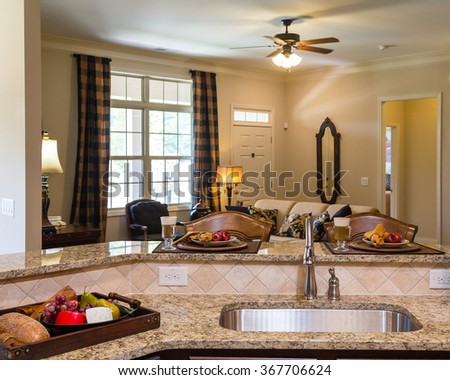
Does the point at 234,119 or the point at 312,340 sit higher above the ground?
the point at 234,119

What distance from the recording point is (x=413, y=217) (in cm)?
890

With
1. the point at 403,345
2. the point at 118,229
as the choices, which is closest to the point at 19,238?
the point at 403,345

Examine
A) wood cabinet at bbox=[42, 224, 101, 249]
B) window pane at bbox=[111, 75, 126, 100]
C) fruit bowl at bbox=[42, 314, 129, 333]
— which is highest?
window pane at bbox=[111, 75, 126, 100]

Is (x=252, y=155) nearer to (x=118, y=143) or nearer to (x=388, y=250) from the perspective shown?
(x=118, y=143)

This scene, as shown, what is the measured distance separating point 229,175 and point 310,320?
18.1 ft

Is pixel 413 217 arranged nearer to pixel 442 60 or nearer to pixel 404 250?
pixel 442 60

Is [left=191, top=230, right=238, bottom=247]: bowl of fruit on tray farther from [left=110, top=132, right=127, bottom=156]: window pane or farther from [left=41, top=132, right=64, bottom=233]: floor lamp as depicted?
[left=110, top=132, right=127, bottom=156]: window pane

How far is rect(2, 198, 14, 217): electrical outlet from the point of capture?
11.7 ft

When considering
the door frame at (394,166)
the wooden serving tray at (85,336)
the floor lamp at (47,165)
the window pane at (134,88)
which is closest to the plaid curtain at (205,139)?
the window pane at (134,88)

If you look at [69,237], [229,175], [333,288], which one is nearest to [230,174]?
[229,175]

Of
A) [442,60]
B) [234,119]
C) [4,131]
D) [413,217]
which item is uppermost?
[442,60]

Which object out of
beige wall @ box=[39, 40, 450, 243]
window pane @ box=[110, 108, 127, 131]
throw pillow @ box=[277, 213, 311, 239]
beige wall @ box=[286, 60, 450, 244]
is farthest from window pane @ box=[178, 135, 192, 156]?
throw pillow @ box=[277, 213, 311, 239]
